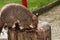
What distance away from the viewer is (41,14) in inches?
349

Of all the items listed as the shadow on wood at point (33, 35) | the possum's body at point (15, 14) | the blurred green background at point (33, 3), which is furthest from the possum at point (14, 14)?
the blurred green background at point (33, 3)

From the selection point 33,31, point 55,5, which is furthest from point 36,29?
point 55,5

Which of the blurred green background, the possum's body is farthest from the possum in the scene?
the blurred green background

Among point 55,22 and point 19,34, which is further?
point 55,22

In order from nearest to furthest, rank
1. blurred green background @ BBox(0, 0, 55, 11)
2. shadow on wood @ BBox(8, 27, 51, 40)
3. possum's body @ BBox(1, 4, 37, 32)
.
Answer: shadow on wood @ BBox(8, 27, 51, 40), possum's body @ BBox(1, 4, 37, 32), blurred green background @ BBox(0, 0, 55, 11)

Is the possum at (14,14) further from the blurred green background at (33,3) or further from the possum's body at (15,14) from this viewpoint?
the blurred green background at (33,3)

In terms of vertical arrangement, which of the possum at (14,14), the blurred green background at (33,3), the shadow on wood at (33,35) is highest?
the blurred green background at (33,3)

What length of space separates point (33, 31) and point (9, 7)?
0.60 meters

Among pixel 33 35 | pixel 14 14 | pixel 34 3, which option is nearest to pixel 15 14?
pixel 14 14


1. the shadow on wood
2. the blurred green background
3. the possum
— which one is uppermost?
the blurred green background

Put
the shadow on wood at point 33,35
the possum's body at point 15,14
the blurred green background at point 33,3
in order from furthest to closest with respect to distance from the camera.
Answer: the blurred green background at point 33,3 → the possum's body at point 15,14 → the shadow on wood at point 33,35

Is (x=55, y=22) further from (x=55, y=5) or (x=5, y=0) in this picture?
(x=5, y=0)

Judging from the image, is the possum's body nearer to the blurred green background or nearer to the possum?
the possum

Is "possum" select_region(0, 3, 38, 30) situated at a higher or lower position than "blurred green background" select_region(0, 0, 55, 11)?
lower
